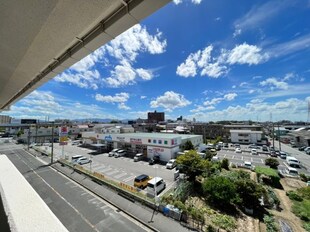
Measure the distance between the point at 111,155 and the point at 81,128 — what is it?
28810 mm

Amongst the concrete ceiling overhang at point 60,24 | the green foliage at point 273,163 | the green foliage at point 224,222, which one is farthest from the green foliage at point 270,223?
the concrete ceiling overhang at point 60,24

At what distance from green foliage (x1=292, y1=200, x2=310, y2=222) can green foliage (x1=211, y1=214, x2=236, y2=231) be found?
4505 mm

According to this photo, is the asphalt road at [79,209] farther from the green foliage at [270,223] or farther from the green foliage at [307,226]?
the green foliage at [307,226]

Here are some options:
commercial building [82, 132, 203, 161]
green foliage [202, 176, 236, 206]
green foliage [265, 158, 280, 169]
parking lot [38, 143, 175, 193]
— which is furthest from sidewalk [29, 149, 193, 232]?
green foliage [265, 158, 280, 169]

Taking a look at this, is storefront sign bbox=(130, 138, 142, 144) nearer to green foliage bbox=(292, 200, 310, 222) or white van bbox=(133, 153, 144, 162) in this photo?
white van bbox=(133, 153, 144, 162)

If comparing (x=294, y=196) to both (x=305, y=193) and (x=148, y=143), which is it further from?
(x=148, y=143)

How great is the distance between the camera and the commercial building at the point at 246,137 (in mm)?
31953

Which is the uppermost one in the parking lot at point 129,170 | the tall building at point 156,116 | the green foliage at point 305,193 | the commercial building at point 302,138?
the tall building at point 156,116

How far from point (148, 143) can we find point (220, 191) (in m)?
11.0

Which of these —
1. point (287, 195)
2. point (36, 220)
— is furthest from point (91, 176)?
point (287, 195)

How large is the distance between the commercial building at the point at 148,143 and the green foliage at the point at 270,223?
9.93 metres

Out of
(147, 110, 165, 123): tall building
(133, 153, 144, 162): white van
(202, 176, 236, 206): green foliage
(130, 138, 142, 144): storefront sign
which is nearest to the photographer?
(202, 176, 236, 206): green foliage

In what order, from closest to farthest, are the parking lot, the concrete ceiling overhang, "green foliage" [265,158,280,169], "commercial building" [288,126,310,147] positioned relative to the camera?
the concrete ceiling overhang, the parking lot, "green foliage" [265,158,280,169], "commercial building" [288,126,310,147]

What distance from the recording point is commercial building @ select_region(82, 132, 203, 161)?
17.2m
